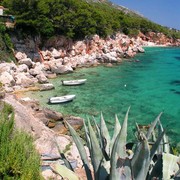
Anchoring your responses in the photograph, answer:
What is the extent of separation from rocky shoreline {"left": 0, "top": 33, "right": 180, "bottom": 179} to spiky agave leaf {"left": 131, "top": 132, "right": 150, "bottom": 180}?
356 centimetres

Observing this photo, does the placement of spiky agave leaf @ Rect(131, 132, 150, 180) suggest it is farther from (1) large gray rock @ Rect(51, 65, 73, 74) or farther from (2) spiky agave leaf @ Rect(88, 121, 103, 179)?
(1) large gray rock @ Rect(51, 65, 73, 74)

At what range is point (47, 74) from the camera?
3092cm

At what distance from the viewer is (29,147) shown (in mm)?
7938

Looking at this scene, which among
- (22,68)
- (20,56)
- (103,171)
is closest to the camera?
(103,171)

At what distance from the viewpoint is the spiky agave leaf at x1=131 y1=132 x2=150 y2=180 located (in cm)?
352

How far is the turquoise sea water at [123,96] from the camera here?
1906cm

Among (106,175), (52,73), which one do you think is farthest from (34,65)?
(106,175)

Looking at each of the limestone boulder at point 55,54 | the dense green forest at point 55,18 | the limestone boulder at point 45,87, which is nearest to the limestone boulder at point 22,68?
the limestone boulder at point 45,87

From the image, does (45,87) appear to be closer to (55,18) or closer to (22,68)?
(22,68)

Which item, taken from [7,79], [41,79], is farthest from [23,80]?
[41,79]

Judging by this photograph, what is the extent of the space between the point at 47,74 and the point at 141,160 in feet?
91.6

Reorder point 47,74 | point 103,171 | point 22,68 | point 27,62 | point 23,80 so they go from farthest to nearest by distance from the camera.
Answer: point 27,62
point 47,74
point 22,68
point 23,80
point 103,171

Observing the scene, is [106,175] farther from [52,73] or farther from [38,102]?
[52,73]

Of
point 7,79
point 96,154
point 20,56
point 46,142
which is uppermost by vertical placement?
point 96,154
